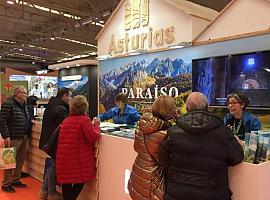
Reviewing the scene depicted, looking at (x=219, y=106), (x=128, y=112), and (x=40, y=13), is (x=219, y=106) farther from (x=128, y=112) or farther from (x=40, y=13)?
(x=40, y=13)

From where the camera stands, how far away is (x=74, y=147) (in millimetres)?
3330

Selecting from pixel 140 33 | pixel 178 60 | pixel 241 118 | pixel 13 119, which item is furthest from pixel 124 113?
pixel 241 118

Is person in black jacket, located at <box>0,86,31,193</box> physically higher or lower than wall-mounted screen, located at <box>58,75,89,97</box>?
lower

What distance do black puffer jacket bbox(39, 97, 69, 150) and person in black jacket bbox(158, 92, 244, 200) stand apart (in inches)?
83.1

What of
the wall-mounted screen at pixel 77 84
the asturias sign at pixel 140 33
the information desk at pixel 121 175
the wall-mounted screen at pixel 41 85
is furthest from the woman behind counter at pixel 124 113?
the wall-mounted screen at pixel 41 85

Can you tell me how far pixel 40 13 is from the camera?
407 inches

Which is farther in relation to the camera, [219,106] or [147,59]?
[147,59]

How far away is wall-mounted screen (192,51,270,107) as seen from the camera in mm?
4312

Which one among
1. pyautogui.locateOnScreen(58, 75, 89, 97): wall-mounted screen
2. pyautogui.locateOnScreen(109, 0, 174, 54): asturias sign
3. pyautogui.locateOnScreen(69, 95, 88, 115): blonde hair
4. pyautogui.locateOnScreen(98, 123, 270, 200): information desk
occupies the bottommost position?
pyautogui.locateOnScreen(98, 123, 270, 200): information desk

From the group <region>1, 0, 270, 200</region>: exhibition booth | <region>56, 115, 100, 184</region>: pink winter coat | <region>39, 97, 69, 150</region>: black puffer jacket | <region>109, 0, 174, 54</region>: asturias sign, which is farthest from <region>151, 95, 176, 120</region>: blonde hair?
<region>109, 0, 174, 54</region>: asturias sign

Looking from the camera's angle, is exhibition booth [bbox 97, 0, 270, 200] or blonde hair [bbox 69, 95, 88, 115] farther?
exhibition booth [bbox 97, 0, 270, 200]

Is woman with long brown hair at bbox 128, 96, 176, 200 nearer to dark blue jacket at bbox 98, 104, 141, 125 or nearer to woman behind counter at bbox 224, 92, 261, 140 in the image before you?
woman behind counter at bbox 224, 92, 261, 140

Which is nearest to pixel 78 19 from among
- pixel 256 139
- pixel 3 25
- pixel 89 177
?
pixel 3 25

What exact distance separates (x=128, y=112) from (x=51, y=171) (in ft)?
4.96
